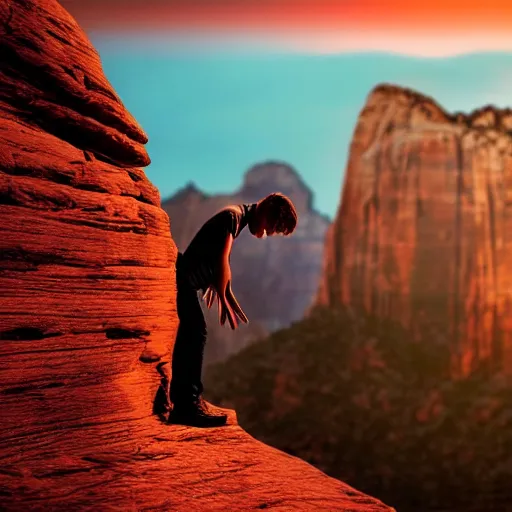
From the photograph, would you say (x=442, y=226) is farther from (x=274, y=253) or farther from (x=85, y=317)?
(x=85, y=317)

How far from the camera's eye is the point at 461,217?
111ft

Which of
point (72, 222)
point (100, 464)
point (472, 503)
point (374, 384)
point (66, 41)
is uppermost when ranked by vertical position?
point (66, 41)

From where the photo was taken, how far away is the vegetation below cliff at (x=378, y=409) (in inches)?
1101

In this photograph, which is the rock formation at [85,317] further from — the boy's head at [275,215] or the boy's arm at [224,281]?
the boy's head at [275,215]

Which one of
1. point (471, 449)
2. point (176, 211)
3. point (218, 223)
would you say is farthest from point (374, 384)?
point (218, 223)

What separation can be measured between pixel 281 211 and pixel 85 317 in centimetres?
216

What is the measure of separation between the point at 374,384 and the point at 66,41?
28568 mm

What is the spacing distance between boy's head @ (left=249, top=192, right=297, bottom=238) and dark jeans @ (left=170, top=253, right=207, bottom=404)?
2.66ft

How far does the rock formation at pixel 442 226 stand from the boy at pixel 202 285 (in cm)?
2772

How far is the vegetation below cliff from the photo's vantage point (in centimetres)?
2798

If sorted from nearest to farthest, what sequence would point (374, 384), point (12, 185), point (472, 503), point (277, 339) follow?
1. point (12, 185)
2. point (472, 503)
3. point (374, 384)
4. point (277, 339)

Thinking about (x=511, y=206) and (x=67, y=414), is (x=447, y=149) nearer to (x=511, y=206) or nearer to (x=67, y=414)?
(x=511, y=206)

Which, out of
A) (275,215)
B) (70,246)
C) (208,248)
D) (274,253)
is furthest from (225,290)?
(274,253)

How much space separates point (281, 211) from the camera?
7.23 metres
